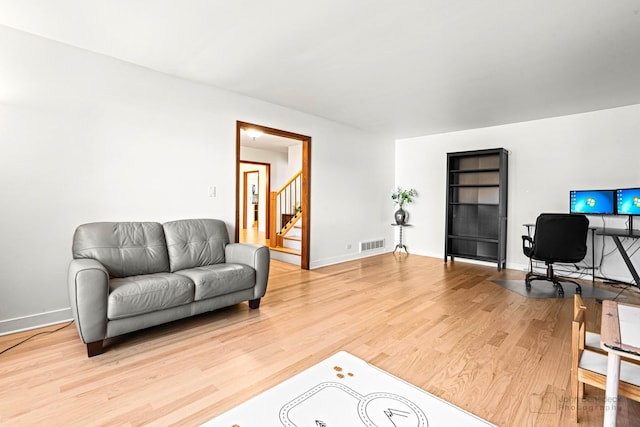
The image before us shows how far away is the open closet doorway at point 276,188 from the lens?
16.3ft

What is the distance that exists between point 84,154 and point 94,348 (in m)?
1.77

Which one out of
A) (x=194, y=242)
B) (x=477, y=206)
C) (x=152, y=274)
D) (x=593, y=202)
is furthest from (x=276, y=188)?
(x=593, y=202)

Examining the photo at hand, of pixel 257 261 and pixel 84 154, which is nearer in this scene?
pixel 84 154

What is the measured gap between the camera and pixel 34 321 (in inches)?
105

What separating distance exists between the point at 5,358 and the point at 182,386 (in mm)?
1428

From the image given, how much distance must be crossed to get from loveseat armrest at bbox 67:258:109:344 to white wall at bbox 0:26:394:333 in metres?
0.88

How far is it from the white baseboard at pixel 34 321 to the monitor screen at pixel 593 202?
247 inches

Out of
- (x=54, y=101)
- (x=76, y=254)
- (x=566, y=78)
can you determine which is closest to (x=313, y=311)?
(x=76, y=254)

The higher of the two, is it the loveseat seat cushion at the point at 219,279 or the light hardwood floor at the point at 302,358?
the loveseat seat cushion at the point at 219,279

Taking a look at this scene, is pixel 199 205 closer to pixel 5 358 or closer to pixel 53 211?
pixel 53 211

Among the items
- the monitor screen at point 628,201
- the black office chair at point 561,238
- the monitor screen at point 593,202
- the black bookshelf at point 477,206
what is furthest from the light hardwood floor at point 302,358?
the black bookshelf at point 477,206

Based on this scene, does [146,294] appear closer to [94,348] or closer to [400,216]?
[94,348]

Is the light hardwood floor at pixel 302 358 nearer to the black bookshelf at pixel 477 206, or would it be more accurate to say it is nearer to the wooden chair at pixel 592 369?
the wooden chair at pixel 592 369

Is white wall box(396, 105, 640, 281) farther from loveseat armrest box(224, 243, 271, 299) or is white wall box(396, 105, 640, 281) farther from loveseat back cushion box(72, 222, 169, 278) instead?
loveseat back cushion box(72, 222, 169, 278)
